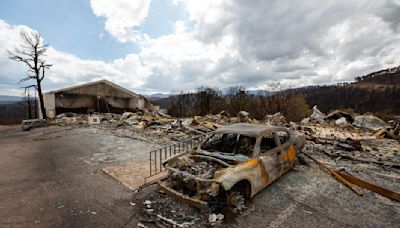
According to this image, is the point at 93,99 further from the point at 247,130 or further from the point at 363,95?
the point at 363,95

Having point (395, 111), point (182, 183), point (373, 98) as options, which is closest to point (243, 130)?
point (182, 183)

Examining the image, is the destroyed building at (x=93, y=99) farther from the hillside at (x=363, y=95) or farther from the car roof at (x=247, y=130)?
the hillside at (x=363, y=95)

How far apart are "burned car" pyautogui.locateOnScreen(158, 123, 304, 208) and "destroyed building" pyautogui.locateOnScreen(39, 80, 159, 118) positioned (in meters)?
21.0

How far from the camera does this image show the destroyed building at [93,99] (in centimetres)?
2086

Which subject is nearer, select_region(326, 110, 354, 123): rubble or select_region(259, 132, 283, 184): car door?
select_region(259, 132, 283, 184): car door

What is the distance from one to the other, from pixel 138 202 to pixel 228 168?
1961 millimetres

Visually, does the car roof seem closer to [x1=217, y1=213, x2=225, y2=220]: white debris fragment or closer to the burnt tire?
the burnt tire

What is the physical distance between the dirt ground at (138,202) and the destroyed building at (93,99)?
17.0 meters

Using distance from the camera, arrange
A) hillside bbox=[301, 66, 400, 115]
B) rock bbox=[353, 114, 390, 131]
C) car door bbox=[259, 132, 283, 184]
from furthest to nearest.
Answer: hillside bbox=[301, 66, 400, 115]
rock bbox=[353, 114, 390, 131]
car door bbox=[259, 132, 283, 184]

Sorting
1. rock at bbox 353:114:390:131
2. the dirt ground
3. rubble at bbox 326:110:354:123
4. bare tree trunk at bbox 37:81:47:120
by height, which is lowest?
the dirt ground

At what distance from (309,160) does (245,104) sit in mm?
23276

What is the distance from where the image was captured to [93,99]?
22.8 meters

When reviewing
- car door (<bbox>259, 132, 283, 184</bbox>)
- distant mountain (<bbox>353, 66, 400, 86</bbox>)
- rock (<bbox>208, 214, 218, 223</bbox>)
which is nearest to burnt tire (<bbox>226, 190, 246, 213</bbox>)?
rock (<bbox>208, 214, 218, 223</bbox>)

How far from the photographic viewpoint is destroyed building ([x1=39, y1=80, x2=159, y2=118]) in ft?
68.4
